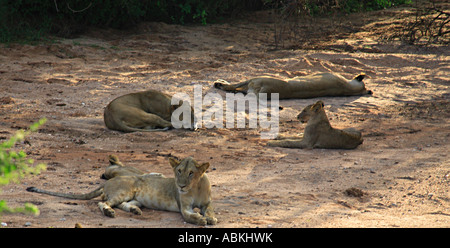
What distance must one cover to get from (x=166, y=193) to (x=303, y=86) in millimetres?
6061

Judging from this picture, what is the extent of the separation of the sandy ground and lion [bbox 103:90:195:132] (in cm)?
21

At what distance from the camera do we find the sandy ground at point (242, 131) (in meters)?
5.35

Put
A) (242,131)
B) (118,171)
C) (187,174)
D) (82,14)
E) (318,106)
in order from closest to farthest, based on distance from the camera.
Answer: (187,174) < (118,171) < (318,106) < (242,131) < (82,14)

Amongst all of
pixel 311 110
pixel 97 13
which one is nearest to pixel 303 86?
pixel 311 110

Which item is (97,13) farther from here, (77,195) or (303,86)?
(77,195)

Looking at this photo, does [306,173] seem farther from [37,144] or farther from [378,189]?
[37,144]

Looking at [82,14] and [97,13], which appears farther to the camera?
[97,13]

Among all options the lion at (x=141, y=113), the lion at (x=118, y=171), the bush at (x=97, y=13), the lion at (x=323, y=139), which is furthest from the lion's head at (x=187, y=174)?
the bush at (x=97, y=13)

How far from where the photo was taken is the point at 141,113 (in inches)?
336

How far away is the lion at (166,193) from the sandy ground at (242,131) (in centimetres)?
10

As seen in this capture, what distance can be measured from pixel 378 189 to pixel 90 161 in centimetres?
313

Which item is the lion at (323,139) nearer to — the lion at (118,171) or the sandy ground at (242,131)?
the sandy ground at (242,131)

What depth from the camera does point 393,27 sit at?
16.6m

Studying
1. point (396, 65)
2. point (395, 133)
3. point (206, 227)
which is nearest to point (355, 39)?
point (396, 65)
